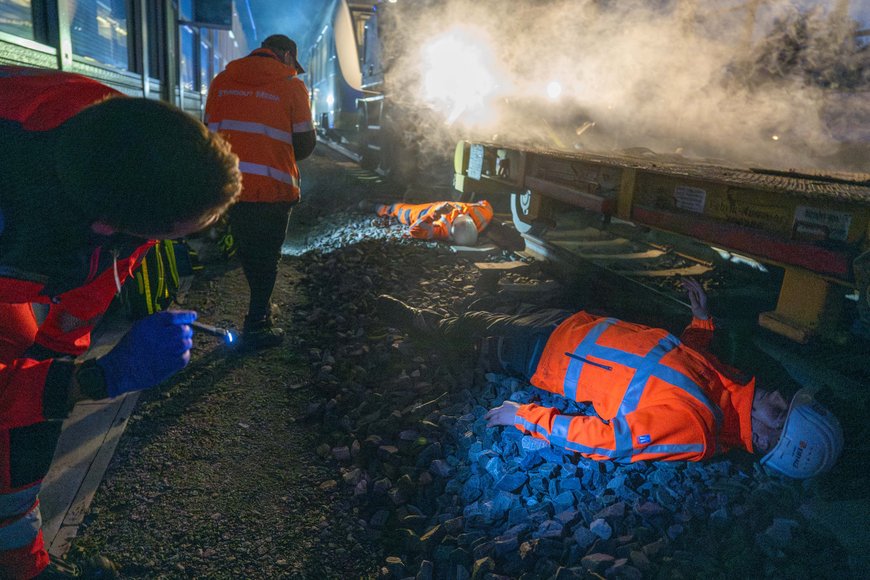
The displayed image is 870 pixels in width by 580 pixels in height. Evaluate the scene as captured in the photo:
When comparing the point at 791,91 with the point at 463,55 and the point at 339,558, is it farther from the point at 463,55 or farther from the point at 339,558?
the point at 339,558

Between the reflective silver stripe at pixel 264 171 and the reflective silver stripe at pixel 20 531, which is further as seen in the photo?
the reflective silver stripe at pixel 264 171

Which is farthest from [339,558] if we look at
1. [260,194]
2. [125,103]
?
[260,194]

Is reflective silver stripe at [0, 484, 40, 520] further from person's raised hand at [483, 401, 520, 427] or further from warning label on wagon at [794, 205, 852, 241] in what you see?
warning label on wagon at [794, 205, 852, 241]

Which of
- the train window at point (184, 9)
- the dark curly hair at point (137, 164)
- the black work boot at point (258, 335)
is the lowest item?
the black work boot at point (258, 335)

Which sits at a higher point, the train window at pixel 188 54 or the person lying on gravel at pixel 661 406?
the train window at pixel 188 54

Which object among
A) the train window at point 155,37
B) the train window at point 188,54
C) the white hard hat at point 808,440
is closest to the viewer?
the white hard hat at point 808,440

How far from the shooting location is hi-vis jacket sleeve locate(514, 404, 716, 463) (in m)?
2.43

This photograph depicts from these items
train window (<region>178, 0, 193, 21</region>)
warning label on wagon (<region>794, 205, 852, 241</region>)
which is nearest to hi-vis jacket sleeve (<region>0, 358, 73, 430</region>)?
warning label on wagon (<region>794, 205, 852, 241</region>)

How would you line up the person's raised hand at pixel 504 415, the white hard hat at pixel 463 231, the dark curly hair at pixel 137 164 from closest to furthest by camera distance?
the dark curly hair at pixel 137 164 → the person's raised hand at pixel 504 415 → the white hard hat at pixel 463 231

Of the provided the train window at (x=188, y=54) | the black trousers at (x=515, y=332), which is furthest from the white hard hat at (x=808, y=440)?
the train window at (x=188, y=54)

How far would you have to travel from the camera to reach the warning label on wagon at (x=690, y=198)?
3.21m

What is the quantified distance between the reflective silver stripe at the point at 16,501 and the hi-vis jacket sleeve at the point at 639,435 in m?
2.12

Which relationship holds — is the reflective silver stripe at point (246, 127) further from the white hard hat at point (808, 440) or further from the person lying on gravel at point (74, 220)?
the white hard hat at point (808, 440)

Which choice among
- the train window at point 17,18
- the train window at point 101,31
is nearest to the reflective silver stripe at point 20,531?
the train window at point 17,18
